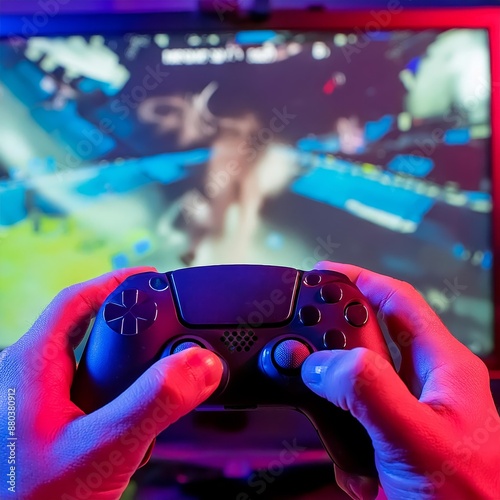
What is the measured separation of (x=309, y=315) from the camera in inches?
17.6

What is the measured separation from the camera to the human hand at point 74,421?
1.17 ft

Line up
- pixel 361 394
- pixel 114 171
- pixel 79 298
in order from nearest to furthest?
1. pixel 361 394
2. pixel 79 298
3. pixel 114 171

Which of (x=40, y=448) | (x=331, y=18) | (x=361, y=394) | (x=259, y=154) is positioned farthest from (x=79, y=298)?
(x=331, y=18)

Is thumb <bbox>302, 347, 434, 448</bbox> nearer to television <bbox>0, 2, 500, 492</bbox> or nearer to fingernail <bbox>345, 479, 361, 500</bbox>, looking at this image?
fingernail <bbox>345, 479, 361, 500</bbox>

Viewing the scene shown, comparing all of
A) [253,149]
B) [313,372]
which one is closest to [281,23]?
[253,149]

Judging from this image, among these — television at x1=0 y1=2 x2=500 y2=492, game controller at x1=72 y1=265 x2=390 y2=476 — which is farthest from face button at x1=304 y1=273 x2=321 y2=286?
television at x1=0 y1=2 x2=500 y2=492

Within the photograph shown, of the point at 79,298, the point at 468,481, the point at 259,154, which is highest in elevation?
the point at 259,154

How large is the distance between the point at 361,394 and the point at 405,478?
0.10 metres

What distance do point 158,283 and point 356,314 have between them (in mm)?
173

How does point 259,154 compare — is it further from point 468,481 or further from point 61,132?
point 468,481

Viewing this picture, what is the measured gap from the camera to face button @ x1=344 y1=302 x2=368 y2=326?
0.44 meters

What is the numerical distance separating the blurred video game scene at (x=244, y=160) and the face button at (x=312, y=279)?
1.09 ft

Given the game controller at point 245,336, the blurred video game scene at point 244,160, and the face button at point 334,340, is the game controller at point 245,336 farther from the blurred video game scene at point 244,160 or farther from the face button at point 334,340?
the blurred video game scene at point 244,160

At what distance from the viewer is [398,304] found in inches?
19.7
